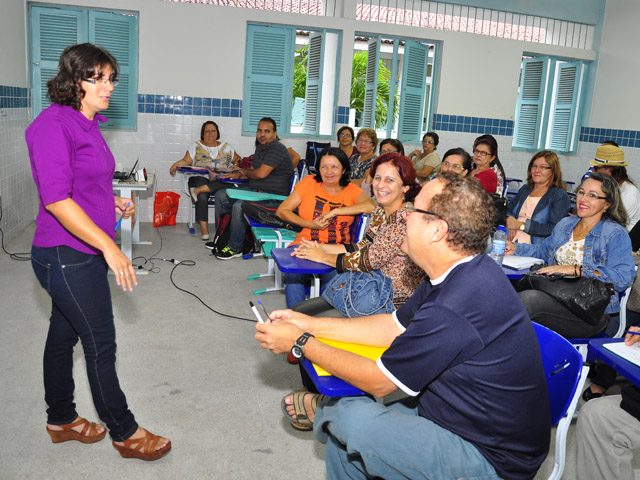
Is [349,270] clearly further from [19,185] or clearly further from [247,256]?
[19,185]

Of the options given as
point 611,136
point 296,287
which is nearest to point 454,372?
point 296,287

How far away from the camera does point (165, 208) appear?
712cm

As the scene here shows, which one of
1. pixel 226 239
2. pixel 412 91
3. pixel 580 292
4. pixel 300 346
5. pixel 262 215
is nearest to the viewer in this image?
pixel 300 346

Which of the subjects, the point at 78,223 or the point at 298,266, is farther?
the point at 298,266

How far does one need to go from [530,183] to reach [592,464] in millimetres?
2777

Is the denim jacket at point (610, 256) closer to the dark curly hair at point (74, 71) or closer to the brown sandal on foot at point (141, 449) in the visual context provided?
the brown sandal on foot at point (141, 449)

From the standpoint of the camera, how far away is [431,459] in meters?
1.48

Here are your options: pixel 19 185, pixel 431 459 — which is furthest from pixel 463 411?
pixel 19 185

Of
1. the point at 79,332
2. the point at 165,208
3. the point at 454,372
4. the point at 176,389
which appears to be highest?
the point at 454,372

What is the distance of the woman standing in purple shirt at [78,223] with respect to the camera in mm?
1897

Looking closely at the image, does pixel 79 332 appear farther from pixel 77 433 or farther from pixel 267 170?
pixel 267 170

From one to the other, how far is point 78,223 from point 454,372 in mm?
1291

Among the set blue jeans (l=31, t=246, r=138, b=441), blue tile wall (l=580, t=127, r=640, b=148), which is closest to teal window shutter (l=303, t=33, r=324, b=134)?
blue tile wall (l=580, t=127, r=640, b=148)

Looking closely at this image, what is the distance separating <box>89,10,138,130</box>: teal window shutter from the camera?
6.80m
